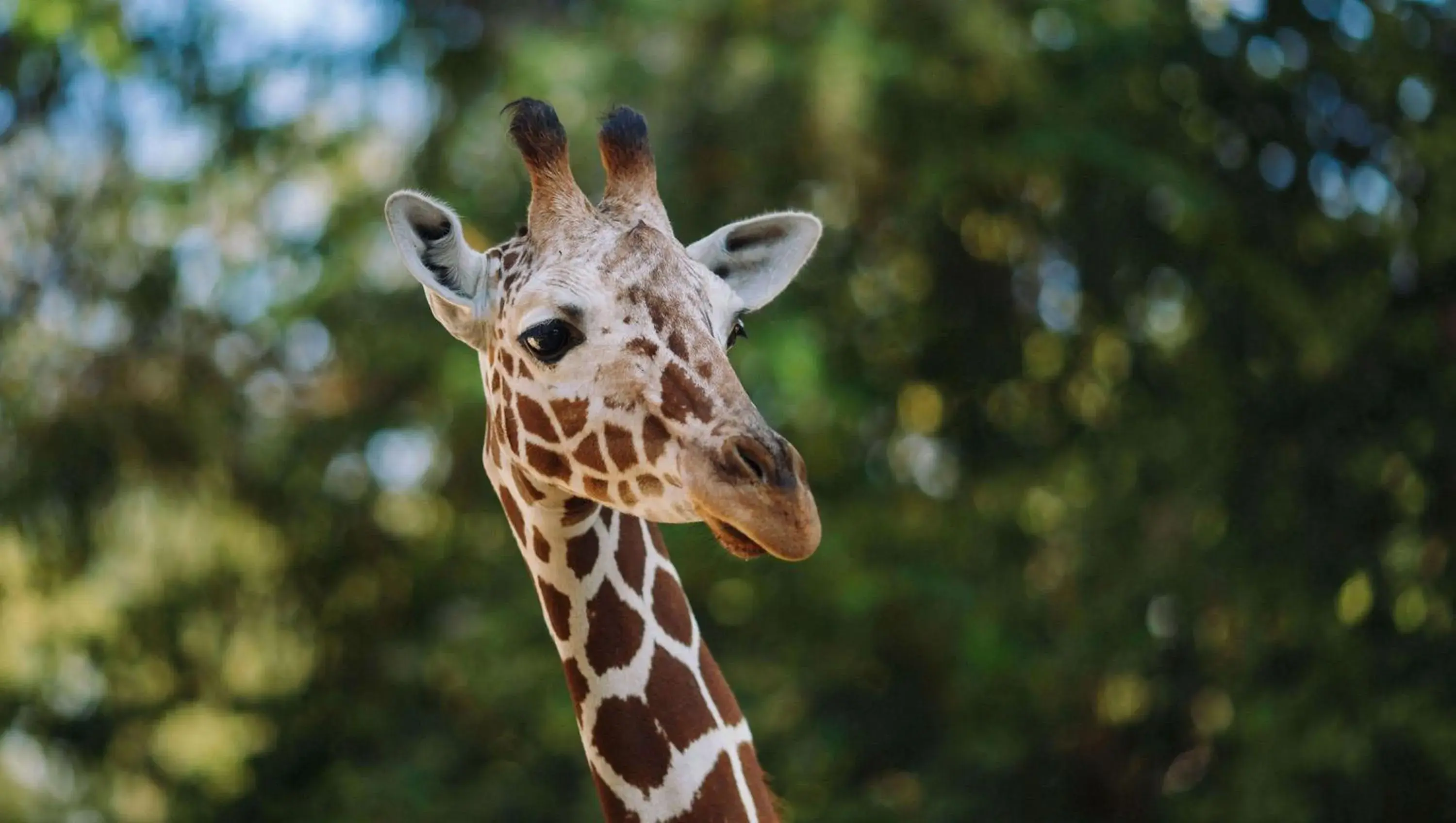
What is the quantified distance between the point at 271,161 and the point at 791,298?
397 cm

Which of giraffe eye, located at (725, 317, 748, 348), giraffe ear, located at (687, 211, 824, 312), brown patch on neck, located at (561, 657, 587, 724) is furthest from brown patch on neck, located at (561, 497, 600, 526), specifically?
giraffe ear, located at (687, 211, 824, 312)

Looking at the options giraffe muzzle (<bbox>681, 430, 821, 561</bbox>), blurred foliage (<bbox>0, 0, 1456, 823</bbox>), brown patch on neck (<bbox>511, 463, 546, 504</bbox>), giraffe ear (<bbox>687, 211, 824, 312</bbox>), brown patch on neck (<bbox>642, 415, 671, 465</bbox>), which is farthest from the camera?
blurred foliage (<bbox>0, 0, 1456, 823</bbox>)

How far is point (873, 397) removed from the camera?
952cm

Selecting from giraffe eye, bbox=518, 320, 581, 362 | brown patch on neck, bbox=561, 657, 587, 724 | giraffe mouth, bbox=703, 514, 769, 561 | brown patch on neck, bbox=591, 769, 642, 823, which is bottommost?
brown patch on neck, bbox=591, 769, 642, 823

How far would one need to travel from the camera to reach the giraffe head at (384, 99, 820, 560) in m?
2.61

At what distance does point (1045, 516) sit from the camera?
35.2 ft

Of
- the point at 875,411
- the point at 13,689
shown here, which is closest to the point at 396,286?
the point at 875,411

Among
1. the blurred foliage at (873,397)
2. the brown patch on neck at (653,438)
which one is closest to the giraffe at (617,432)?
the brown patch on neck at (653,438)

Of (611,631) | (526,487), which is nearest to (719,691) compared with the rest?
(611,631)

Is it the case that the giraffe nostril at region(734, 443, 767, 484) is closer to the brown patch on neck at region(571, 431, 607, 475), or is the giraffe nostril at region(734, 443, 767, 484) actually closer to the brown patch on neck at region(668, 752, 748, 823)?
the brown patch on neck at region(571, 431, 607, 475)

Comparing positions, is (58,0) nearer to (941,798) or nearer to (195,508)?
(195,508)

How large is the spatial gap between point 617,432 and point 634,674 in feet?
1.65

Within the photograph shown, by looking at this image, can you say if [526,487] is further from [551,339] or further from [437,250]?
[437,250]

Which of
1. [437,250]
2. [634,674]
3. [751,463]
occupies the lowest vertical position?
[634,674]
